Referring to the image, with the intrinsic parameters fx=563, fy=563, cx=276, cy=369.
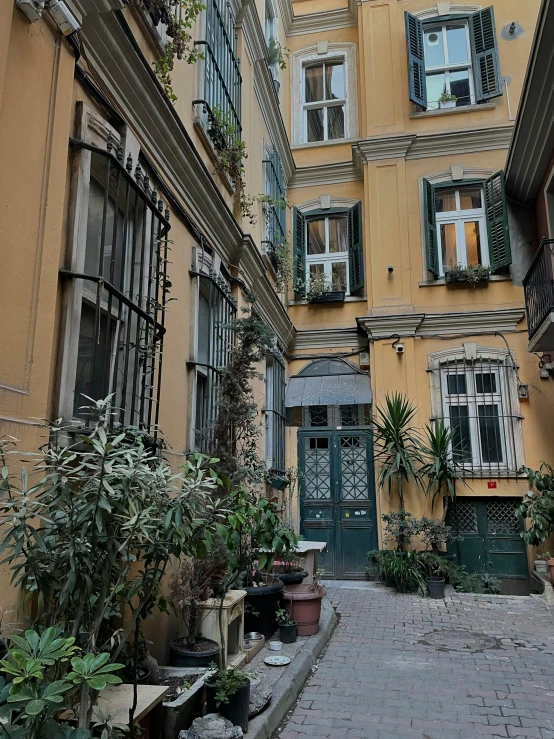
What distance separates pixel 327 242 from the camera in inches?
479

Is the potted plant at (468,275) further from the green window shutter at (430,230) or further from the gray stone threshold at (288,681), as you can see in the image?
the gray stone threshold at (288,681)

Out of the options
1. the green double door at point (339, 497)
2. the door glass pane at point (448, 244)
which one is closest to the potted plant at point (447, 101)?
the door glass pane at point (448, 244)

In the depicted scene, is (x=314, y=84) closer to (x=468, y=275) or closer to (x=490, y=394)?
→ (x=468, y=275)

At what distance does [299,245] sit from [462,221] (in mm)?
3319

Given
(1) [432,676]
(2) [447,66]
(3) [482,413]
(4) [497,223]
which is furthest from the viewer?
(2) [447,66]

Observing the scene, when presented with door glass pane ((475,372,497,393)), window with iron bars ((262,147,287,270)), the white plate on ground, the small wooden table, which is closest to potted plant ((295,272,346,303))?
window with iron bars ((262,147,287,270))

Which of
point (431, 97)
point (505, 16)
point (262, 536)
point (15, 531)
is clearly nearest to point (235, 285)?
point (262, 536)

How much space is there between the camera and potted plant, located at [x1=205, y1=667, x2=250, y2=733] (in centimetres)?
331

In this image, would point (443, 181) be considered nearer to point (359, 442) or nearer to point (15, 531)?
point (359, 442)

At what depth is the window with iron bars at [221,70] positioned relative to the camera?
246 inches

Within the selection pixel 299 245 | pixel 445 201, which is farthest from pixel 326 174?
pixel 445 201

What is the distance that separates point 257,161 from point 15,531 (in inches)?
301

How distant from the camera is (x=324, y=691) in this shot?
467 centimetres

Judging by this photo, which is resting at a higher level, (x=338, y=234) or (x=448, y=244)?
(x=338, y=234)
